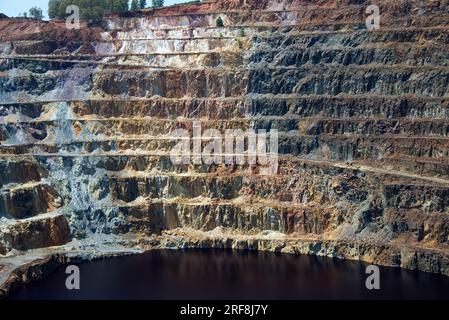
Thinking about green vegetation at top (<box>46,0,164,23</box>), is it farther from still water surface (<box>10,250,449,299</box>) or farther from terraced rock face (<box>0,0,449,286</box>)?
still water surface (<box>10,250,449,299</box>)

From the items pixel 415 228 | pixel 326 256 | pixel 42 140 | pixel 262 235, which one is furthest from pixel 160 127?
pixel 415 228

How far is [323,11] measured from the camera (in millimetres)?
120625

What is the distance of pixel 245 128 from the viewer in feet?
350

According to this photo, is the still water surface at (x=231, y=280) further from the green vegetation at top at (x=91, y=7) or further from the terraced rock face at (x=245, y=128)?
the green vegetation at top at (x=91, y=7)

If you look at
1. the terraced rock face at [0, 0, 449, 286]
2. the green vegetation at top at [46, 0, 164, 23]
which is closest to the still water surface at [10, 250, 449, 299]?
the terraced rock face at [0, 0, 449, 286]

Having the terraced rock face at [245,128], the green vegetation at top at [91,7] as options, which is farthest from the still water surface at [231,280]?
the green vegetation at top at [91,7]

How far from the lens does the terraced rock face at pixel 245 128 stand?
92.8 metres

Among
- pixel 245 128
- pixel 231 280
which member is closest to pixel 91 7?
pixel 245 128

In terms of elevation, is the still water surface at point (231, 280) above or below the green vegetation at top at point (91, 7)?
below

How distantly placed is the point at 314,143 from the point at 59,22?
52872 millimetres

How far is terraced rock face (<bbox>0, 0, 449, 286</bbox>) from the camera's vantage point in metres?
92.8

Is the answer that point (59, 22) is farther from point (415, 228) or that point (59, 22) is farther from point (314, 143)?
point (415, 228)

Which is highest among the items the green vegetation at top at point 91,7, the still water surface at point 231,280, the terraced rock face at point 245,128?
the green vegetation at top at point 91,7

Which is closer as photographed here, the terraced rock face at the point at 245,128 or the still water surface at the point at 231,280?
the still water surface at the point at 231,280
